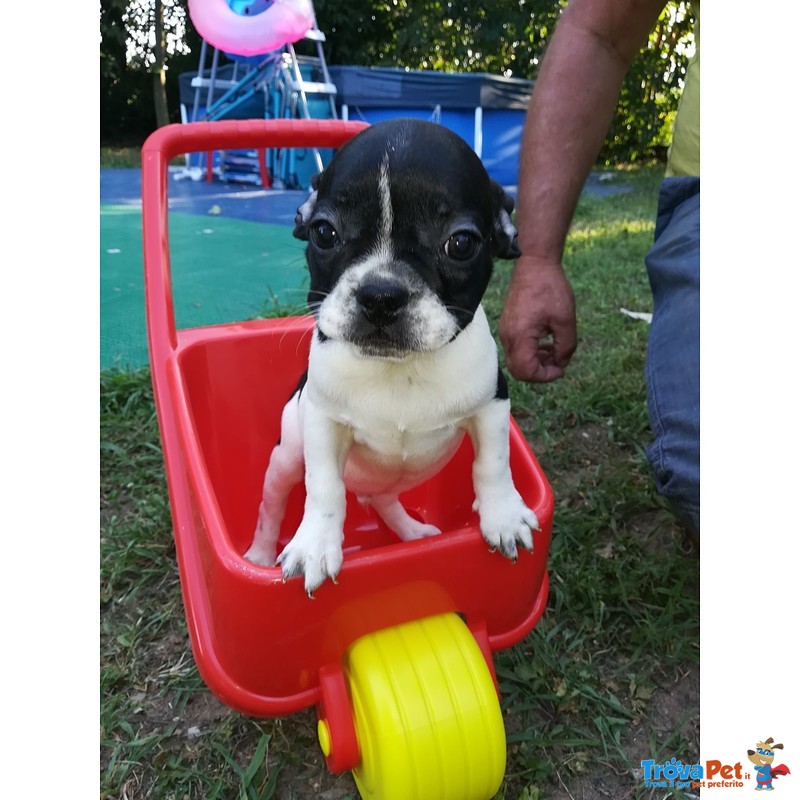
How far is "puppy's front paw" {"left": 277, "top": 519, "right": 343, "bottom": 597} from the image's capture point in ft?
3.95

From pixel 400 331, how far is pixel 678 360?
92 cm

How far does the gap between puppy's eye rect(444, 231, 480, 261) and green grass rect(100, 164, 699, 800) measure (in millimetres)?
965

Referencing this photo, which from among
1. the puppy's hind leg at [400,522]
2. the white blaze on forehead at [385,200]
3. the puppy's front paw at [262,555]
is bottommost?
the puppy's front paw at [262,555]

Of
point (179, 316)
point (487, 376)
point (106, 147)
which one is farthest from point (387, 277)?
point (106, 147)

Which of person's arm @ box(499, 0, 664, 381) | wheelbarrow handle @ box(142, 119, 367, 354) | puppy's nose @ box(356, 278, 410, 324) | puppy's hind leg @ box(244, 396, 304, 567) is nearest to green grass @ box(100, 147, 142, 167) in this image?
wheelbarrow handle @ box(142, 119, 367, 354)

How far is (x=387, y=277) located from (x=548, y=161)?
1.01 m

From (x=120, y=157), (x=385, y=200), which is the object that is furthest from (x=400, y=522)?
(x=120, y=157)

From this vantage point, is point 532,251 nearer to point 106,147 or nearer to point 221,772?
point 221,772

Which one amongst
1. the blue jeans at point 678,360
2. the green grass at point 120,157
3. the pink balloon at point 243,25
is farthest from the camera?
the green grass at point 120,157

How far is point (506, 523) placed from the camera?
4.36ft

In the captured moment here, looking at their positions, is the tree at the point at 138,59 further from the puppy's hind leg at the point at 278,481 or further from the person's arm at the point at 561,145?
the puppy's hind leg at the point at 278,481

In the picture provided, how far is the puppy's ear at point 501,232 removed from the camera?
135cm

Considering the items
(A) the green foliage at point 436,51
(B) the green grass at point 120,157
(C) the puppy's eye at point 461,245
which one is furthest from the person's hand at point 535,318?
(A) the green foliage at point 436,51
